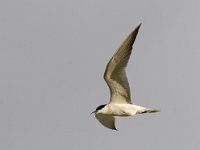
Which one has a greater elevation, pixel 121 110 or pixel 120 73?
pixel 120 73

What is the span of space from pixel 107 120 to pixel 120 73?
394 centimetres

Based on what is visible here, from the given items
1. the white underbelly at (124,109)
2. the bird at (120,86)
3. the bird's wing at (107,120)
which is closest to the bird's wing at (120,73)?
the bird at (120,86)

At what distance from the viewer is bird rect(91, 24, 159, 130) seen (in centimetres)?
2898

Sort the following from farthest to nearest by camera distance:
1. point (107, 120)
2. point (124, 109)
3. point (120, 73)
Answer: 1. point (107, 120)
2. point (124, 109)
3. point (120, 73)

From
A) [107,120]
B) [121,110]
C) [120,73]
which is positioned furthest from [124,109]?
[107,120]

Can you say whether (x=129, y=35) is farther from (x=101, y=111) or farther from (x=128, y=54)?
(x=101, y=111)

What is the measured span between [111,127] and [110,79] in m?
3.86

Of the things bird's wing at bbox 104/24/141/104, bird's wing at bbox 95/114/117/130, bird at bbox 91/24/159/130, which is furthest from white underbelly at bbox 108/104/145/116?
bird's wing at bbox 95/114/117/130

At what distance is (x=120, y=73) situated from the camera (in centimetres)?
2964

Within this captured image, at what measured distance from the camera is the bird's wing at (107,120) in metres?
32.7

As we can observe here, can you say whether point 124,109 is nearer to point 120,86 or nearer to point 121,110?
point 121,110

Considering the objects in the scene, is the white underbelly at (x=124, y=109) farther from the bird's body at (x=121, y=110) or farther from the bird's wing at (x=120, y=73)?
the bird's wing at (x=120, y=73)

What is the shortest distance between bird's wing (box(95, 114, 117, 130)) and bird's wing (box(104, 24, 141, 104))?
85.2 inches

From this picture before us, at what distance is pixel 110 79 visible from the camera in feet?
98.4
